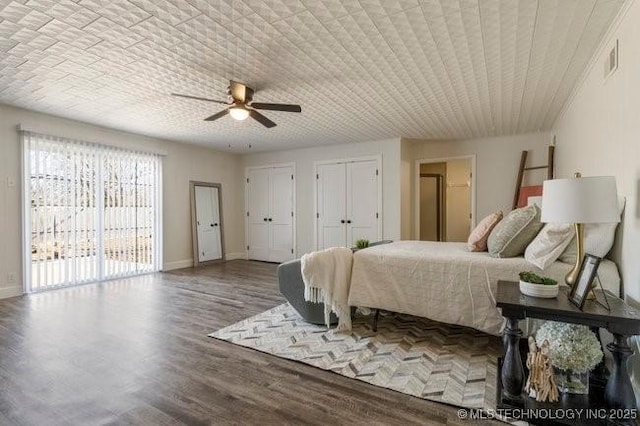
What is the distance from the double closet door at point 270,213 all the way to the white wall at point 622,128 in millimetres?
5181

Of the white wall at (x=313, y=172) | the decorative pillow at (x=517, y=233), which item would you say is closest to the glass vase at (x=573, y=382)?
the decorative pillow at (x=517, y=233)

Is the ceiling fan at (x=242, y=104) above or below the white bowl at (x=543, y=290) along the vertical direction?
above

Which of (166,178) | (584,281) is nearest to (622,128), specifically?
(584,281)

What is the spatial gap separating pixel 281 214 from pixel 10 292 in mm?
4475

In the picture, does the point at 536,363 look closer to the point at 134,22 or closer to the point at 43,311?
the point at 134,22

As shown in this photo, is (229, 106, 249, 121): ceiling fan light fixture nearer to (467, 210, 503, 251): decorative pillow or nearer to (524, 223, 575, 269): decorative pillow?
(467, 210, 503, 251): decorative pillow

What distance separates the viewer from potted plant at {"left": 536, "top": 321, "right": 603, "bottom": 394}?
1.76 meters

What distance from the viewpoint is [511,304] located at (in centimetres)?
183

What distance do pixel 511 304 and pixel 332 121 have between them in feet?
11.9

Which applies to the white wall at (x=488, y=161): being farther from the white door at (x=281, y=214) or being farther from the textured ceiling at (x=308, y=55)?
the white door at (x=281, y=214)

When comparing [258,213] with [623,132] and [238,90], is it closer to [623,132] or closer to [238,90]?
[238,90]

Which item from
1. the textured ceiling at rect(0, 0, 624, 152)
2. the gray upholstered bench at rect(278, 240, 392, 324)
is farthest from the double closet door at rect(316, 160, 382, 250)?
the gray upholstered bench at rect(278, 240, 392, 324)

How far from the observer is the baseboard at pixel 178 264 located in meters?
6.19

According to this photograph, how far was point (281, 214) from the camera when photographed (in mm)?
7262
